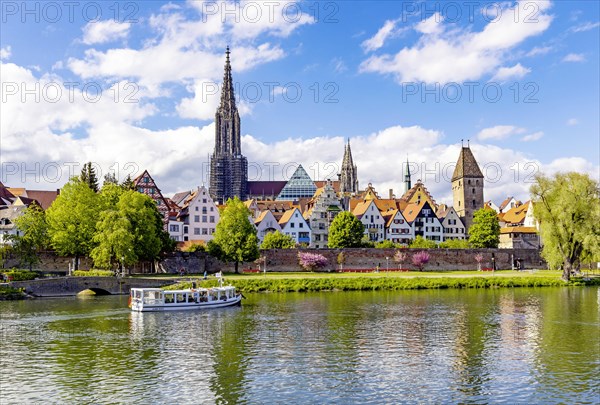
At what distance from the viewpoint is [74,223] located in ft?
248

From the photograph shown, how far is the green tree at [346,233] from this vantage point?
101000mm

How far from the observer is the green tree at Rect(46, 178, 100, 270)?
74.4 metres

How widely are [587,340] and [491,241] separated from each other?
73976 mm

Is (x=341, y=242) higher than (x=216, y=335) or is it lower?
higher

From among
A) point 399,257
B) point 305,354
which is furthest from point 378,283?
point 305,354

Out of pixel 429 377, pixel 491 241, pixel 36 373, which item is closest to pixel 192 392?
pixel 36 373

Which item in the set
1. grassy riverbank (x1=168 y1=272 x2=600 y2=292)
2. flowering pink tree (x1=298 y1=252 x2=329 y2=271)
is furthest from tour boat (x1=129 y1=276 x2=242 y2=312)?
flowering pink tree (x1=298 y1=252 x2=329 y2=271)

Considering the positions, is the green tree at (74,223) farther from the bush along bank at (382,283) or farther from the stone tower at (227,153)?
the stone tower at (227,153)

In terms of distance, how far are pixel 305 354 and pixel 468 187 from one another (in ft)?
338

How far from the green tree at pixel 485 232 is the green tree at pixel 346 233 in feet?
69.8

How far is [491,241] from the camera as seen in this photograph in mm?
109750

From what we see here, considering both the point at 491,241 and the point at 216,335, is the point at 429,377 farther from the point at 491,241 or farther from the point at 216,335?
the point at 491,241

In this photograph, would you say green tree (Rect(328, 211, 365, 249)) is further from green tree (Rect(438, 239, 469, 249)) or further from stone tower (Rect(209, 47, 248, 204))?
stone tower (Rect(209, 47, 248, 204))

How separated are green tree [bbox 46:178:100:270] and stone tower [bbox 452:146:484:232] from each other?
253ft
